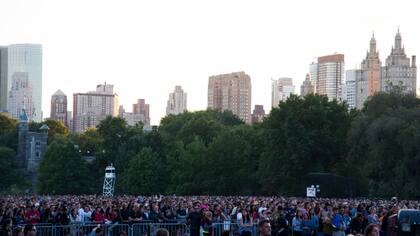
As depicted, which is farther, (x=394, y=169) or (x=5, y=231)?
(x=394, y=169)

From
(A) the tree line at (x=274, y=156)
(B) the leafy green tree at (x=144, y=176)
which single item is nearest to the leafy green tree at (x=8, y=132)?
(A) the tree line at (x=274, y=156)

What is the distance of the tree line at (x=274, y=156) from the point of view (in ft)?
212

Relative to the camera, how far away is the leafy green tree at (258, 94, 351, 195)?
72.6 metres

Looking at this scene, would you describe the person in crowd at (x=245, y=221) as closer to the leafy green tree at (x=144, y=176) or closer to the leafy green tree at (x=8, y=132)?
the leafy green tree at (x=144, y=176)

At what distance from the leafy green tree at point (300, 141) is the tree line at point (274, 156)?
7 cm

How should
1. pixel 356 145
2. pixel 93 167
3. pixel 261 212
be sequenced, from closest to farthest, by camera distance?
pixel 261 212 → pixel 356 145 → pixel 93 167

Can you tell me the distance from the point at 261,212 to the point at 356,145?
36.8 metres

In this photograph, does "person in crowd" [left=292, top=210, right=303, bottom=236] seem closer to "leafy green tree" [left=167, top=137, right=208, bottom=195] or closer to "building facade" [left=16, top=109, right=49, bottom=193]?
"leafy green tree" [left=167, top=137, right=208, bottom=195]

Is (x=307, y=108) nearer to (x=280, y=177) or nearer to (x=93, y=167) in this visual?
(x=280, y=177)

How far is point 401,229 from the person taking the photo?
24156mm

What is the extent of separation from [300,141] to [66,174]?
32.0m

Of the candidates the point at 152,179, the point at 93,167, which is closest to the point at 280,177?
the point at 152,179

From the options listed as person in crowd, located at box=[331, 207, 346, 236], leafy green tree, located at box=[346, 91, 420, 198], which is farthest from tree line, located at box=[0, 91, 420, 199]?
person in crowd, located at box=[331, 207, 346, 236]

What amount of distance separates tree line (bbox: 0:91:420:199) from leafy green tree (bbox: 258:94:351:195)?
7 cm
